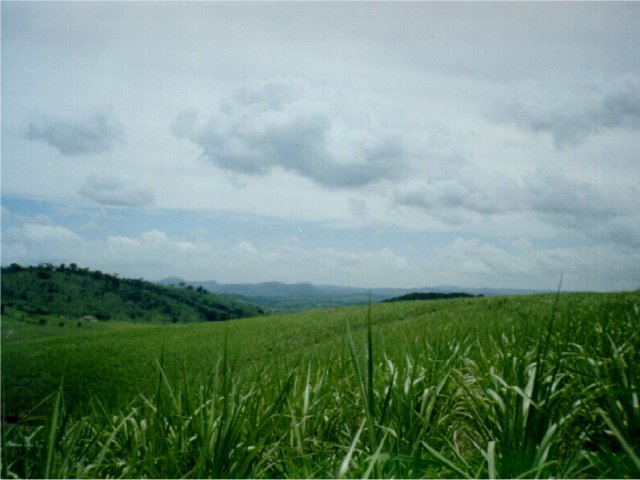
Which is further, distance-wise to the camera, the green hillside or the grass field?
the green hillside

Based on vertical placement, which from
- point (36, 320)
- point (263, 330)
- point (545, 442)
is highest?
point (545, 442)

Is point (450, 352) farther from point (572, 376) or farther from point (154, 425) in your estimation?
point (154, 425)

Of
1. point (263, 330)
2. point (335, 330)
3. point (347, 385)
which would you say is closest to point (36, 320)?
point (263, 330)

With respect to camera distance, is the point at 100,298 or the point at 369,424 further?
the point at 100,298

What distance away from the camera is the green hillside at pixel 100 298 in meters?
56.1

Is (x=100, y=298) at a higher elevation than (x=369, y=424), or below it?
below

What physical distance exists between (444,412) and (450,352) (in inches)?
34.1

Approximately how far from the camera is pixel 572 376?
3236mm

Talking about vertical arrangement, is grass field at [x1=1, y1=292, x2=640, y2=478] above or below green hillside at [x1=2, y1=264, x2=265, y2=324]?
above

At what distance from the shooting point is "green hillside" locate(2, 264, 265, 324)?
56.1 meters

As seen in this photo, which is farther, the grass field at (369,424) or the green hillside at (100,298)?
the green hillside at (100,298)

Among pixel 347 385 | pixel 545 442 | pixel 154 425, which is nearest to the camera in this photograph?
pixel 545 442

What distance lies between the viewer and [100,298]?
6291 cm

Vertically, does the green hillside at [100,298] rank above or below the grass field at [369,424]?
below
